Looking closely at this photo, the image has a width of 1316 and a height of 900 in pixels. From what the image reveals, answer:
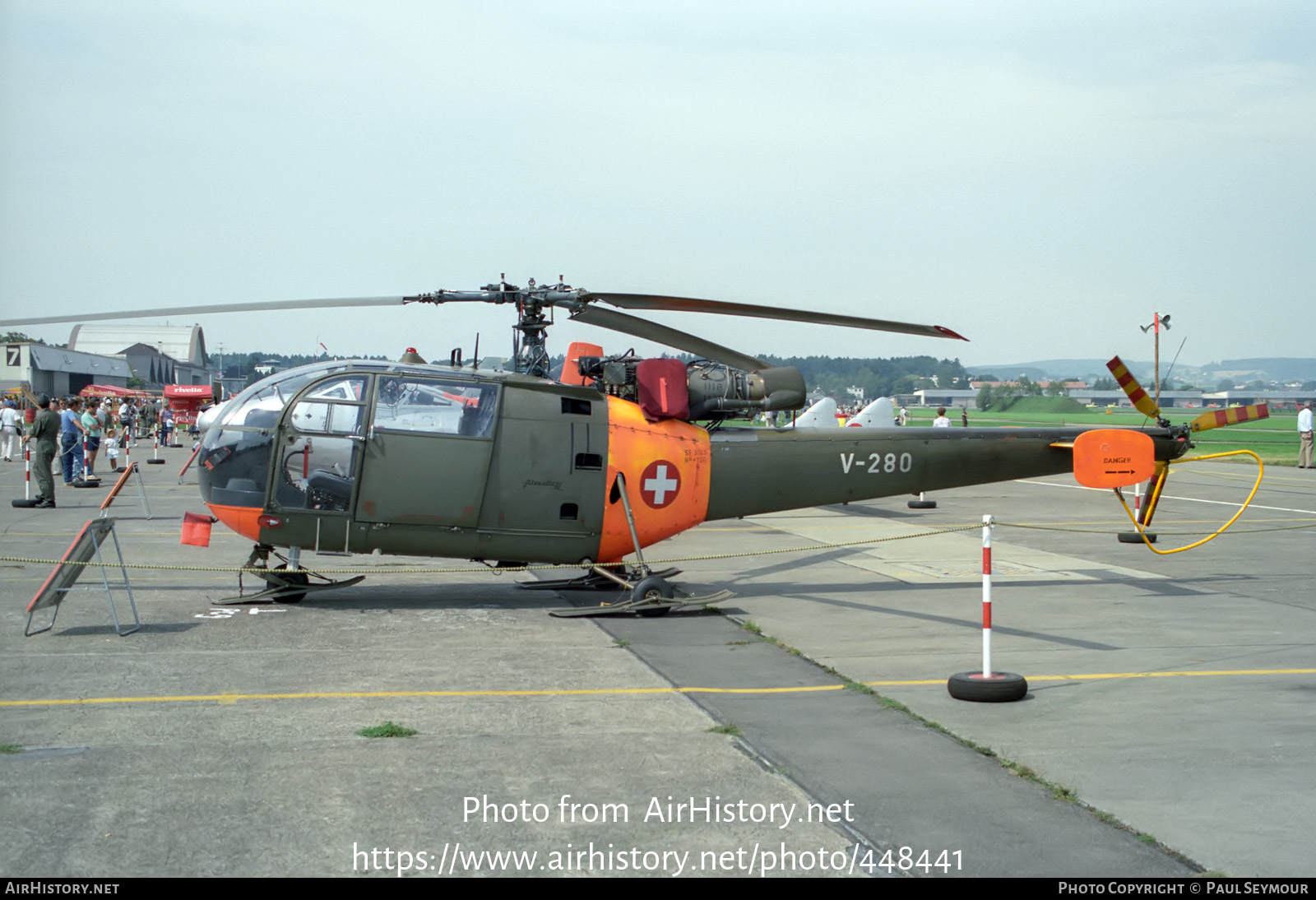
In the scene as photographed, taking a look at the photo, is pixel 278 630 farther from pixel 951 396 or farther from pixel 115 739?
pixel 951 396

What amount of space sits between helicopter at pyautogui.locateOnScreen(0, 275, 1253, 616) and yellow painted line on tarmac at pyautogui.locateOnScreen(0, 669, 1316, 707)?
112 inches

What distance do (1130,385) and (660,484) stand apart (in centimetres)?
563

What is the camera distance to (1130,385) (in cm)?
1241

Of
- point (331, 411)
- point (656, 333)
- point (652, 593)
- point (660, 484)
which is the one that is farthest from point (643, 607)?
point (331, 411)

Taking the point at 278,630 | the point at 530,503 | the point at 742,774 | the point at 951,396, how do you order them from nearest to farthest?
the point at 742,774 < the point at 278,630 < the point at 530,503 < the point at 951,396

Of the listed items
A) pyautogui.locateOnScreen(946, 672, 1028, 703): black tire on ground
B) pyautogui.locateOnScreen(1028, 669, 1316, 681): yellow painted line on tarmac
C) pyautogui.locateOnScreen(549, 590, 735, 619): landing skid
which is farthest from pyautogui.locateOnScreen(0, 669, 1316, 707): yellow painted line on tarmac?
pyautogui.locateOnScreen(549, 590, 735, 619): landing skid

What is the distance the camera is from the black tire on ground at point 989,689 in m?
7.48

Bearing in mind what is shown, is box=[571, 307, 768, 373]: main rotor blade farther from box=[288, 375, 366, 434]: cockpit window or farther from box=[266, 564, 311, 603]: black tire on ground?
box=[266, 564, 311, 603]: black tire on ground

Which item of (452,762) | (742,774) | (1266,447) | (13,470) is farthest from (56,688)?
(1266,447)

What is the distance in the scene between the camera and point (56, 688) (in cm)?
767

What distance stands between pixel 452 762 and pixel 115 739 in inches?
83.8

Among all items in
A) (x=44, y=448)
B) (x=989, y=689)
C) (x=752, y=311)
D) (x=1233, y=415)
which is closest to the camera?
(x=989, y=689)

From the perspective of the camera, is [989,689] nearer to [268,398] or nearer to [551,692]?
[551,692]

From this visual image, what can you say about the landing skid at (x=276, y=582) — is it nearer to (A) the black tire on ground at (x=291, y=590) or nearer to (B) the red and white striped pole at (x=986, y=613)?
(A) the black tire on ground at (x=291, y=590)
